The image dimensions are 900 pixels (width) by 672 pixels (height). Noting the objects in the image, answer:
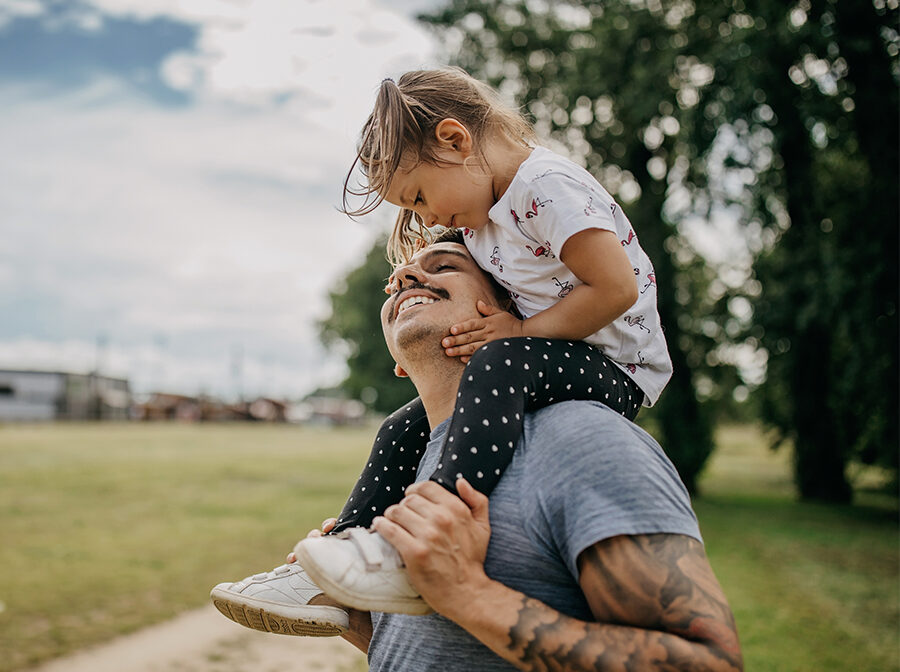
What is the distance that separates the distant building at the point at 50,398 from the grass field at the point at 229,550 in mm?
29684

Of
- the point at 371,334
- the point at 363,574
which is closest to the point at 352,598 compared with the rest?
the point at 363,574

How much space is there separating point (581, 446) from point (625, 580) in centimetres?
27

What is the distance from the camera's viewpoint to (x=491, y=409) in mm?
1706

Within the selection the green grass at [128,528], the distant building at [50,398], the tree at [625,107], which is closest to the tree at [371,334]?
the green grass at [128,528]

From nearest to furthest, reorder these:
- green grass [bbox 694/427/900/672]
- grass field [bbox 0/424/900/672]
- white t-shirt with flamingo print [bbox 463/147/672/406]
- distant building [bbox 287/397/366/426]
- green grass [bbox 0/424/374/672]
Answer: white t-shirt with flamingo print [bbox 463/147/672/406] → green grass [bbox 694/427/900/672] → grass field [bbox 0/424/900/672] → green grass [bbox 0/424/374/672] → distant building [bbox 287/397/366/426]

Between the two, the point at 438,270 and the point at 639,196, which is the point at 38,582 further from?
the point at 639,196

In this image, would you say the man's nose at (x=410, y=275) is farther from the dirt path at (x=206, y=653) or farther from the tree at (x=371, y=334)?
the tree at (x=371, y=334)

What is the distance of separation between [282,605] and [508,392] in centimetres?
78

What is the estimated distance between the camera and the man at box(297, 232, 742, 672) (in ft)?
4.35

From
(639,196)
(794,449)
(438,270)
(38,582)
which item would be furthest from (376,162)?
(794,449)

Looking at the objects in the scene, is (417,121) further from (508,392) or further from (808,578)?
(808,578)

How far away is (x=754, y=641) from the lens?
305 inches

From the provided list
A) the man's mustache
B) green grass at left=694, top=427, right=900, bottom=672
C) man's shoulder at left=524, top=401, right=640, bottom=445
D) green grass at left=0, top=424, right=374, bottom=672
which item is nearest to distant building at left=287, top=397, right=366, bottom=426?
green grass at left=0, top=424, right=374, bottom=672

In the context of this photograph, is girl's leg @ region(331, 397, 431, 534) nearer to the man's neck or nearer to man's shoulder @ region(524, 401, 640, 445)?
the man's neck
